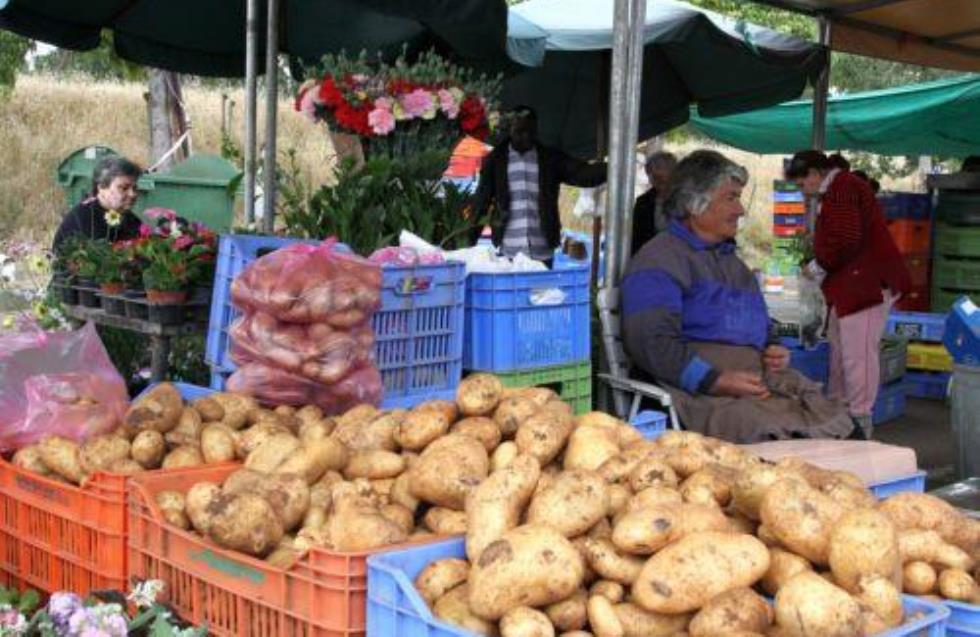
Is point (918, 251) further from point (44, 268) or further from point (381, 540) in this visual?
point (381, 540)

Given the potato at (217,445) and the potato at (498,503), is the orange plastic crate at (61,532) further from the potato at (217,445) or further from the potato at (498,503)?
the potato at (498,503)

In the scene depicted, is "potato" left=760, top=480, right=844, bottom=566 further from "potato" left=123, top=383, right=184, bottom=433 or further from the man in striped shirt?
the man in striped shirt

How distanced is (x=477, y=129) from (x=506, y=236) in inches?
95.3

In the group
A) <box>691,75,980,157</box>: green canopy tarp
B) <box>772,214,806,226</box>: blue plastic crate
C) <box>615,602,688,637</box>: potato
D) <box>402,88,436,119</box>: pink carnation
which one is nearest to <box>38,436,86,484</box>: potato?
<box>615,602,688,637</box>: potato

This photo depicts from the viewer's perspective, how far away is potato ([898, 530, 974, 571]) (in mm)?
1969

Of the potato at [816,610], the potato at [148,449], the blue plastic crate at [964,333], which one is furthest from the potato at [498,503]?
the blue plastic crate at [964,333]

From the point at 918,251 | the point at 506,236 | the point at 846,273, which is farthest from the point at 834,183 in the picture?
the point at 918,251

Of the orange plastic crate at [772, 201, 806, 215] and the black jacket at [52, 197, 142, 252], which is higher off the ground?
the orange plastic crate at [772, 201, 806, 215]

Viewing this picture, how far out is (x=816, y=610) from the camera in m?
1.63

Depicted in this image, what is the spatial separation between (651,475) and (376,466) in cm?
59

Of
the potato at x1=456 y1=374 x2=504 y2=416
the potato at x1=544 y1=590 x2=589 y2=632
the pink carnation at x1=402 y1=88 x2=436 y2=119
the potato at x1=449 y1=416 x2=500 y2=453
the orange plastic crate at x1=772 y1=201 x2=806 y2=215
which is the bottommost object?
the potato at x1=544 y1=590 x2=589 y2=632

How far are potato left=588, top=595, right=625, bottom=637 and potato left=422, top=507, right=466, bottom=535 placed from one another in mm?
379

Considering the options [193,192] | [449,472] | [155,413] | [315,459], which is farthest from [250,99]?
[449,472]

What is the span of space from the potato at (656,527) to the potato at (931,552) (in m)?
0.35
